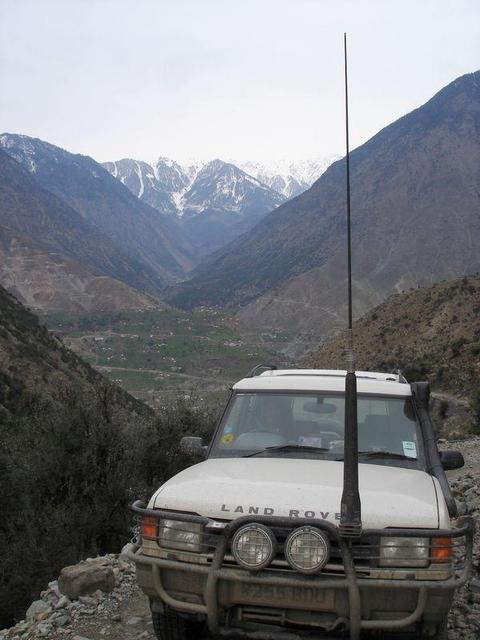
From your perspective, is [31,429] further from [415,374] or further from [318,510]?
[415,374]

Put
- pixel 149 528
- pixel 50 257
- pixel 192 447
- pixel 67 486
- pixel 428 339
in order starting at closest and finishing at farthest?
pixel 149 528
pixel 192 447
pixel 67 486
pixel 428 339
pixel 50 257

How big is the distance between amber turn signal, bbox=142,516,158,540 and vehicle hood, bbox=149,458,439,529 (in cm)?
8

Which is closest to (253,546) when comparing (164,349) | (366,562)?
(366,562)

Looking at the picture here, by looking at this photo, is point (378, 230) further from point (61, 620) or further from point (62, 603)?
point (61, 620)

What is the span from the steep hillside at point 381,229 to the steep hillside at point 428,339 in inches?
1688

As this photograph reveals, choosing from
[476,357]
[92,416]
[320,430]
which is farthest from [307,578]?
[476,357]

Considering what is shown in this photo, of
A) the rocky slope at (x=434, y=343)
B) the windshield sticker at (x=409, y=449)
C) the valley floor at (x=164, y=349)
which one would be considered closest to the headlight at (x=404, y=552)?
the windshield sticker at (x=409, y=449)

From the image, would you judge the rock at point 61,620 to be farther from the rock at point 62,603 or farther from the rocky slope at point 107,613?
the rock at point 62,603

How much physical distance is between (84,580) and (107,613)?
→ 0.39m

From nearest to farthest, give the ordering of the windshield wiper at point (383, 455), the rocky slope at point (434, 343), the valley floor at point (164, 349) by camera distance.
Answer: the windshield wiper at point (383, 455) < the rocky slope at point (434, 343) < the valley floor at point (164, 349)

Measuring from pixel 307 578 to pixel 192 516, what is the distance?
2.29 feet

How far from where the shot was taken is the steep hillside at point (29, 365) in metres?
24.5

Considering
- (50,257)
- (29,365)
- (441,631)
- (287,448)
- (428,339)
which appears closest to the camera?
(441,631)

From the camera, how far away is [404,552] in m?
3.51
